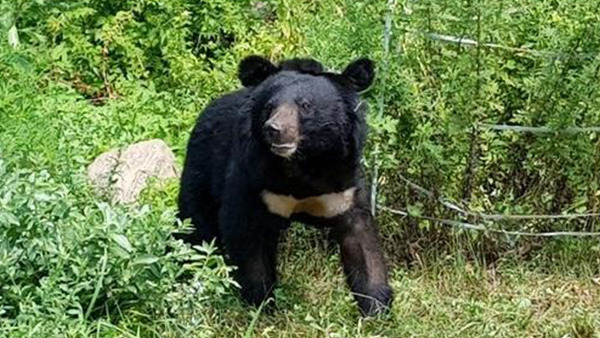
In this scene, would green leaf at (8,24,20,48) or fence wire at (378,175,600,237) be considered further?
green leaf at (8,24,20,48)

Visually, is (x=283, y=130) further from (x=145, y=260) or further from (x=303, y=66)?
(x=145, y=260)

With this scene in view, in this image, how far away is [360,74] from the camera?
5.45 metres

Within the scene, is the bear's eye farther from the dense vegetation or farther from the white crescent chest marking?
the dense vegetation

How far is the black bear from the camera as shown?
529 centimetres

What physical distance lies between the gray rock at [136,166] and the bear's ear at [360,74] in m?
1.55

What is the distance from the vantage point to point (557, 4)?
20.3 feet

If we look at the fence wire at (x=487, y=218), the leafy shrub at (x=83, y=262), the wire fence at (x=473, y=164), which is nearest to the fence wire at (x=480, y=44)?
the wire fence at (x=473, y=164)

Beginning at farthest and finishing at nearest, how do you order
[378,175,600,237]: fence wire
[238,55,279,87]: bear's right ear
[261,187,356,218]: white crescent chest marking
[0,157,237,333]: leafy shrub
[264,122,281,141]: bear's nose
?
[378,175,600,237]: fence wire < [238,55,279,87]: bear's right ear < [261,187,356,218]: white crescent chest marking < [264,122,281,141]: bear's nose < [0,157,237,333]: leafy shrub

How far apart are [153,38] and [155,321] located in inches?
148

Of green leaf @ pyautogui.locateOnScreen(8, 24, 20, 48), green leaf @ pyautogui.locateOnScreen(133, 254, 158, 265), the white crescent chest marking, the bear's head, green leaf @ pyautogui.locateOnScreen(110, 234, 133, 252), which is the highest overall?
the bear's head

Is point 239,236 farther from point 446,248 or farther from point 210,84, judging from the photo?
point 210,84

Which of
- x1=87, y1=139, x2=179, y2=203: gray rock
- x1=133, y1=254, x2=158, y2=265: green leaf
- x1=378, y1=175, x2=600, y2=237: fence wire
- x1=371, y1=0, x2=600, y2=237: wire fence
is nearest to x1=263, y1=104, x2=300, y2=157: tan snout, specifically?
x1=133, y1=254, x2=158, y2=265: green leaf

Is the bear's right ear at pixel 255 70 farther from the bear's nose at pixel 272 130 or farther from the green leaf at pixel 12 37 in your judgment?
the green leaf at pixel 12 37

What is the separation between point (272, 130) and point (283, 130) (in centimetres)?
4
